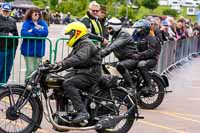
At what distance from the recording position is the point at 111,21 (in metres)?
9.42

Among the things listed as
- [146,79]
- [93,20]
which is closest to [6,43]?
[93,20]

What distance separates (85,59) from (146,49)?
337 cm

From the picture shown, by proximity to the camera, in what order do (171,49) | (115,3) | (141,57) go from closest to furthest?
1. (141,57)
2. (171,49)
3. (115,3)

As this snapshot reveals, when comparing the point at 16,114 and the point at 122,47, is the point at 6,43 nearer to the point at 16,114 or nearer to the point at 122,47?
the point at 122,47

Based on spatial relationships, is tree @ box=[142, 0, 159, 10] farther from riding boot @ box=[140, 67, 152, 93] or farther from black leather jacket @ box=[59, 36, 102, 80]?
black leather jacket @ box=[59, 36, 102, 80]

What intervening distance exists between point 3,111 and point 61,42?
4.48 meters

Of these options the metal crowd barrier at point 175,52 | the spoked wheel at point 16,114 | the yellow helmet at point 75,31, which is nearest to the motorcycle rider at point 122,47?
the yellow helmet at point 75,31

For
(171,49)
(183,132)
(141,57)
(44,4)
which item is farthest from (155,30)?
(44,4)

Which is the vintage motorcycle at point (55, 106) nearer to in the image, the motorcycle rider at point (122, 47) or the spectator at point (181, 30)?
the motorcycle rider at point (122, 47)

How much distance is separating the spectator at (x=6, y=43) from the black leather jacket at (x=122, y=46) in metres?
2.09

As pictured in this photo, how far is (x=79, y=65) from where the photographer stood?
24.3ft

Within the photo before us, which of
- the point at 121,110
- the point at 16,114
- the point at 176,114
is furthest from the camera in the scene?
the point at 176,114

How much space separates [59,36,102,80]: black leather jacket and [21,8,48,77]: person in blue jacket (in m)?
3.23

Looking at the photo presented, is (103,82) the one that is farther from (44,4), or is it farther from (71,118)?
(44,4)
